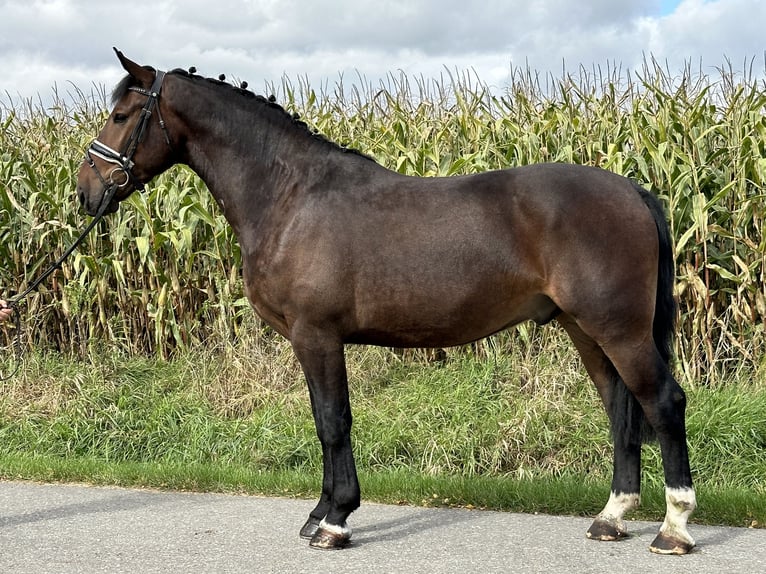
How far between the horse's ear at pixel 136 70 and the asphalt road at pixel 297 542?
7.67 ft

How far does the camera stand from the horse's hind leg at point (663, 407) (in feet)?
13.6

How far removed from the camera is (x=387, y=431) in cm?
639

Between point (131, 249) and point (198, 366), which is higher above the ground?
point (131, 249)

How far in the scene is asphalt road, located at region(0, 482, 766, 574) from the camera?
3.91 meters

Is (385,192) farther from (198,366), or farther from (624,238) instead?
(198,366)

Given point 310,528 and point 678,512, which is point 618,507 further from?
point 310,528

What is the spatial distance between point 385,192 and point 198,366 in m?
3.78

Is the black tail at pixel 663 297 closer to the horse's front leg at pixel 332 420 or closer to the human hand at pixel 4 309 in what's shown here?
the horse's front leg at pixel 332 420

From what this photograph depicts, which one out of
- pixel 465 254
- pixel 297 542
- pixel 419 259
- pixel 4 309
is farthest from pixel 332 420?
pixel 4 309

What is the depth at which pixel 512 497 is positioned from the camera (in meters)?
5.06

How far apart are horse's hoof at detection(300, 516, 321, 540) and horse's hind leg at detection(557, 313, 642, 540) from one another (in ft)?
4.46

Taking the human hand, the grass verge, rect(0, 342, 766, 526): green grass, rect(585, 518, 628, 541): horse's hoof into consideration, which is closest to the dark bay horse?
rect(585, 518, 628, 541): horse's hoof

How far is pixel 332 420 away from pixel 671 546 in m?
1.69

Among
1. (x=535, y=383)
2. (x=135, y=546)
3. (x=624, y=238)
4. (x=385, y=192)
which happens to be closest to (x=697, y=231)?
(x=535, y=383)
